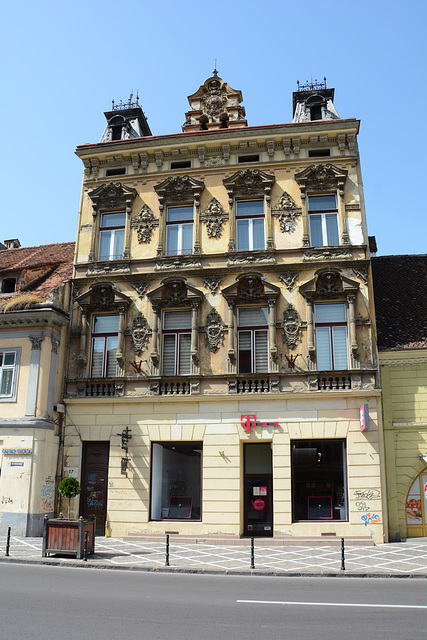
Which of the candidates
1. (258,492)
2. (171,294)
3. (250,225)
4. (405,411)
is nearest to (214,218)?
(250,225)

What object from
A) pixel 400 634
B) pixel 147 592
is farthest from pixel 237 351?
pixel 400 634

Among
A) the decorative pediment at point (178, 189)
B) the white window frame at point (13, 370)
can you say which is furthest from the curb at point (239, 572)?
the decorative pediment at point (178, 189)

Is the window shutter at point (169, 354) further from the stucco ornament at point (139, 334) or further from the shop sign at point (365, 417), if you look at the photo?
the shop sign at point (365, 417)

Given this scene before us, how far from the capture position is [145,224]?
23625 mm

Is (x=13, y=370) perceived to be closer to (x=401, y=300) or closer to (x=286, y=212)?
(x=286, y=212)

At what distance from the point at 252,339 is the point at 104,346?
5904mm

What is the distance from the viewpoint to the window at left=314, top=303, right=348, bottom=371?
2081 centimetres

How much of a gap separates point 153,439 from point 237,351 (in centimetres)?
449

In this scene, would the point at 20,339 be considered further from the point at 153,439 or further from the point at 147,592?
the point at 147,592

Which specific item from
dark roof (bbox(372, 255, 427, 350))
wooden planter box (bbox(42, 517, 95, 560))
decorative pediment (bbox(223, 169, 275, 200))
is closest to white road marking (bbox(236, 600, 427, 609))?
wooden planter box (bbox(42, 517, 95, 560))

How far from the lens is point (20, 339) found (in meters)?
22.1

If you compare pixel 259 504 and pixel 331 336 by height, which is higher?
pixel 331 336

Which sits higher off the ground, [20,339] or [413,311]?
[413,311]

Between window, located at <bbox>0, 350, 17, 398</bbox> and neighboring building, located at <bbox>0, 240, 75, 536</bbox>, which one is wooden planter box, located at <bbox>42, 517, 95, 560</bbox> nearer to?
neighboring building, located at <bbox>0, 240, 75, 536</bbox>
